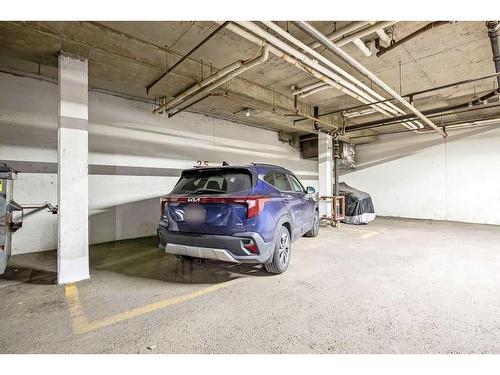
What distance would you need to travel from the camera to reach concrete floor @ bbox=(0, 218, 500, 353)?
1.88m

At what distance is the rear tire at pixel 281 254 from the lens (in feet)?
10.7

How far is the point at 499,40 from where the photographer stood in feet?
10.1

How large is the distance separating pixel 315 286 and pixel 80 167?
11.4 feet

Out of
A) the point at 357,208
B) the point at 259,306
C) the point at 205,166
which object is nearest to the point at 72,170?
the point at 205,166

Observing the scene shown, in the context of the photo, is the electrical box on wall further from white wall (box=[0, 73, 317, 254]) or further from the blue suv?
the blue suv

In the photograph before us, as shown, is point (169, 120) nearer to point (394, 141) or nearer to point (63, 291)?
point (63, 291)

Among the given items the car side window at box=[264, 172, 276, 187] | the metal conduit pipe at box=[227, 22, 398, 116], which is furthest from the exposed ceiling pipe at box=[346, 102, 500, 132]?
the car side window at box=[264, 172, 276, 187]

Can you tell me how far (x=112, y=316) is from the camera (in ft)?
7.61

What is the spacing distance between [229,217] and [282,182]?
1443mm

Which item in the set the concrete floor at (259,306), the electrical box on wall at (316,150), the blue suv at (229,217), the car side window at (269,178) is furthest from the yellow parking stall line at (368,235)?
the electrical box on wall at (316,150)

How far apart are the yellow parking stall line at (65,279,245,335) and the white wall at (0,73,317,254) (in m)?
2.51

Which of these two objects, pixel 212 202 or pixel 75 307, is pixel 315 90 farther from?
pixel 75 307

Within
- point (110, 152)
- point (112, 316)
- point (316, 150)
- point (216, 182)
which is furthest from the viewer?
point (316, 150)

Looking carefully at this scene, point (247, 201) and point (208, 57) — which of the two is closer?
point (247, 201)
